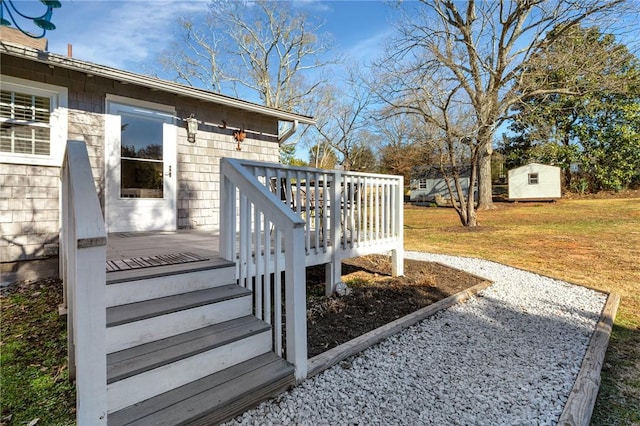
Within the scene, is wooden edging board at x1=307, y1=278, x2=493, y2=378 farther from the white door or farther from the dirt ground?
the white door

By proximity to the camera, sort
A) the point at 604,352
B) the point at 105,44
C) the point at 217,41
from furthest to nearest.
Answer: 1. the point at 217,41
2. the point at 105,44
3. the point at 604,352

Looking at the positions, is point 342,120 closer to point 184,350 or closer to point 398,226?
point 398,226

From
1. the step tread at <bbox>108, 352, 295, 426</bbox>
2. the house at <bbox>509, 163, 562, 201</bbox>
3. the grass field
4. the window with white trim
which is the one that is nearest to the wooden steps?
the step tread at <bbox>108, 352, 295, 426</bbox>

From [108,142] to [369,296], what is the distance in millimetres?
4347

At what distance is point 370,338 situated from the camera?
2.76 m

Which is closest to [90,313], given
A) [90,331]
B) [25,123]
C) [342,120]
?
[90,331]

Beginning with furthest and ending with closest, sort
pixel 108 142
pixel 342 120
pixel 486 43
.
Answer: pixel 342 120 < pixel 486 43 < pixel 108 142

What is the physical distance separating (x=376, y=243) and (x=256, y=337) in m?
2.38

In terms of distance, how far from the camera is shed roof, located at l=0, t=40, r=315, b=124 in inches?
149

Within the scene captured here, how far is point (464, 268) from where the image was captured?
5.52 metres

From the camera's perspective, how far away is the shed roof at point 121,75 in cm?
378

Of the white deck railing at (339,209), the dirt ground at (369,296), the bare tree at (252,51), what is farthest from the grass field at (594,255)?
the bare tree at (252,51)

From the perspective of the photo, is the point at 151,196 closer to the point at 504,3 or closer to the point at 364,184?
the point at 364,184

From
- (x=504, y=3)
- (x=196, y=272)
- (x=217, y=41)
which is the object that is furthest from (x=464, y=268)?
(x=217, y=41)
